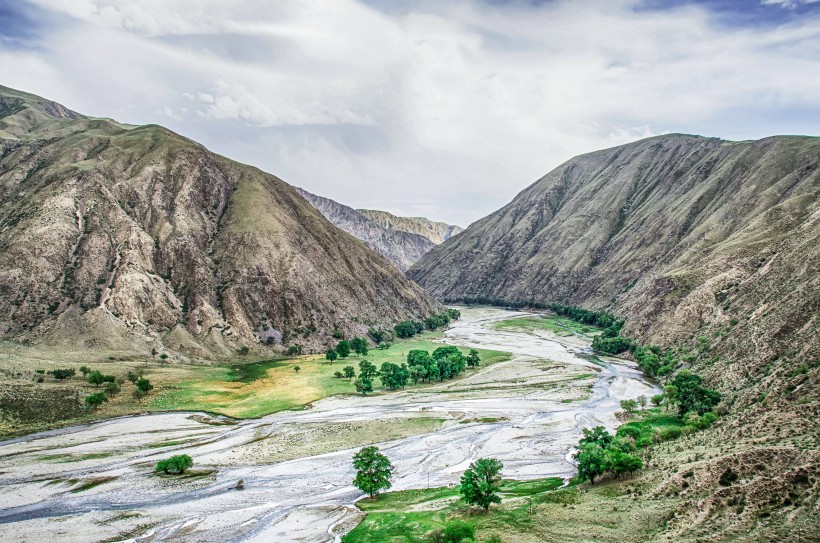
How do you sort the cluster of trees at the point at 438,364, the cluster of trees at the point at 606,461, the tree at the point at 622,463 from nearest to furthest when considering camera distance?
the tree at the point at 622,463 < the cluster of trees at the point at 606,461 < the cluster of trees at the point at 438,364

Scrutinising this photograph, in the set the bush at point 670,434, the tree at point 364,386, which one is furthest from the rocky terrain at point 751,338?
the tree at point 364,386

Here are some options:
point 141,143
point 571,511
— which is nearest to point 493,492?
point 571,511

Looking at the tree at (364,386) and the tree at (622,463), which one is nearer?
the tree at (622,463)

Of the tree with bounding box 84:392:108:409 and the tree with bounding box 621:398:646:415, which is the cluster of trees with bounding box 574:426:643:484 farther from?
the tree with bounding box 84:392:108:409

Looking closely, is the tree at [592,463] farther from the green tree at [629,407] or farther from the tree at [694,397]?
the green tree at [629,407]

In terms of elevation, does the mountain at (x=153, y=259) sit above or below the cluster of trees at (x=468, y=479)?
above

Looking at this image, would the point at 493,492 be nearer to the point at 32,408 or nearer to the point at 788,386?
the point at 788,386
